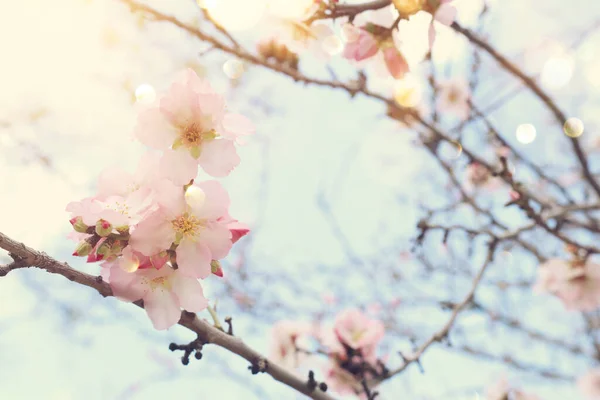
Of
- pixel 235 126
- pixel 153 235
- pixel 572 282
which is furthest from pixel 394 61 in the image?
pixel 572 282

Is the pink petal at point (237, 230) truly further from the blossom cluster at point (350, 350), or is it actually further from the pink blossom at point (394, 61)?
the blossom cluster at point (350, 350)

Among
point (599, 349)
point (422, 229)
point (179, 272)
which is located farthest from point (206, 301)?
point (599, 349)

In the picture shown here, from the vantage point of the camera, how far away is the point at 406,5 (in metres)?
1.07

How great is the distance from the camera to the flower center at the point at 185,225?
32.3 inches

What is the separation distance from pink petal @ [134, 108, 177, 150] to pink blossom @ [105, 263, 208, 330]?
0.22m

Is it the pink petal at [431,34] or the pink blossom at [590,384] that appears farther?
the pink blossom at [590,384]

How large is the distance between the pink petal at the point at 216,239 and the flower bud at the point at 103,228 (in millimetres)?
149

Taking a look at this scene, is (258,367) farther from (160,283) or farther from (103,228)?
(103,228)

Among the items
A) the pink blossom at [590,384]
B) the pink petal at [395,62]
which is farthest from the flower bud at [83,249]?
the pink blossom at [590,384]

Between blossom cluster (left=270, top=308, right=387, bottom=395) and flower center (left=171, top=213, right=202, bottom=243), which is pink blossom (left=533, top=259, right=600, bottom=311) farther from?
flower center (left=171, top=213, right=202, bottom=243)

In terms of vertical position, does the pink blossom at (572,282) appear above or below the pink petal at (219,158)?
above

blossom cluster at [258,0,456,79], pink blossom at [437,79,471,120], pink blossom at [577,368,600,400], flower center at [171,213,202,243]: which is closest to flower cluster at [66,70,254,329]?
flower center at [171,213,202,243]

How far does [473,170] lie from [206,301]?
244 centimetres

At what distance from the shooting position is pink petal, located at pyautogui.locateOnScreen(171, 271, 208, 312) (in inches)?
33.5
